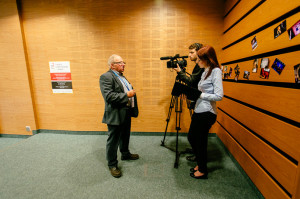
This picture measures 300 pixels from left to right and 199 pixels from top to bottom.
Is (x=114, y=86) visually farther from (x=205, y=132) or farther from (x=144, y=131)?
(x=144, y=131)

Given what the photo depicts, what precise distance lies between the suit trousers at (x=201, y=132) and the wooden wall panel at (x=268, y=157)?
22.7 inches

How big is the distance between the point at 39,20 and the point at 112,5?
1596mm

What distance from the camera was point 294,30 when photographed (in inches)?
44.5

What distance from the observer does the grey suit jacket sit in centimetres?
166

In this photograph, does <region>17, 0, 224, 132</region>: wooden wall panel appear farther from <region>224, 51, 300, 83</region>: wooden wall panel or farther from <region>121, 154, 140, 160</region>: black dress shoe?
<region>224, 51, 300, 83</region>: wooden wall panel

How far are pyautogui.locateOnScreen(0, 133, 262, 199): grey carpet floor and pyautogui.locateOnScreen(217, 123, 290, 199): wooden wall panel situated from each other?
0.12 metres

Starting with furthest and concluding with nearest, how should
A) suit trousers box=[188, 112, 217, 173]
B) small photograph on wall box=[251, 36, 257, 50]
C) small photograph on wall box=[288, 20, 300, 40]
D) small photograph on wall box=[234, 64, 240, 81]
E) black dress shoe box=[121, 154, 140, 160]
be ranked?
1. black dress shoe box=[121, 154, 140, 160]
2. small photograph on wall box=[234, 64, 240, 81]
3. small photograph on wall box=[251, 36, 257, 50]
4. suit trousers box=[188, 112, 217, 173]
5. small photograph on wall box=[288, 20, 300, 40]

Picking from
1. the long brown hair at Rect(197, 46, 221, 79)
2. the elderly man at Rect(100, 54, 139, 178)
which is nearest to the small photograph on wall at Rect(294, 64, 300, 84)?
the long brown hair at Rect(197, 46, 221, 79)

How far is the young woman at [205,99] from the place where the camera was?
1440mm

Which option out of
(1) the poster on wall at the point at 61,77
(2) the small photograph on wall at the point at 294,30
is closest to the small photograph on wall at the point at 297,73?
(2) the small photograph on wall at the point at 294,30

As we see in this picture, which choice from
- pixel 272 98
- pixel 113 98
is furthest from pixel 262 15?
pixel 113 98

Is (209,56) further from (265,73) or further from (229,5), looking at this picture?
(229,5)

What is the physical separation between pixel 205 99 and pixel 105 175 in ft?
5.36

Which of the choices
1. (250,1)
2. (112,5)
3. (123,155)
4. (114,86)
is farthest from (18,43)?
(250,1)
